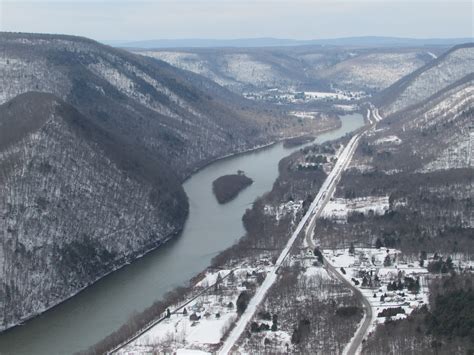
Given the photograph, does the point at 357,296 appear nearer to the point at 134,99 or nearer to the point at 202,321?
the point at 202,321

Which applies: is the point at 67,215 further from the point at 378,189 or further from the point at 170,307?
the point at 378,189

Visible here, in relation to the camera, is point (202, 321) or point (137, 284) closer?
point (202, 321)

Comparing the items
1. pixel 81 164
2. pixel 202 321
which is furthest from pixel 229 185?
pixel 202 321

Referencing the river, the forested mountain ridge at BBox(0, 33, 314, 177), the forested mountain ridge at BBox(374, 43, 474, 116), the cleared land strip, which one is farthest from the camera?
the forested mountain ridge at BBox(374, 43, 474, 116)

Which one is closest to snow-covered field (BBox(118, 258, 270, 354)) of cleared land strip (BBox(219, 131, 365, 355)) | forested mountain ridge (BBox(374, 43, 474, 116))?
cleared land strip (BBox(219, 131, 365, 355))

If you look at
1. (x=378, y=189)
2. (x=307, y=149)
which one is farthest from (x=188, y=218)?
(x=307, y=149)

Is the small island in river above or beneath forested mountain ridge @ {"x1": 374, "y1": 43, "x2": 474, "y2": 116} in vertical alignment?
beneath

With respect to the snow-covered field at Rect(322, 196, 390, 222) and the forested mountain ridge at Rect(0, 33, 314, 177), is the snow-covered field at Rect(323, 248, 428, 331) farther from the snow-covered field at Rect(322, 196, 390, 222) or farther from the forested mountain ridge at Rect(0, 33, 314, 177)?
the forested mountain ridge at Rect(0, 33, 314, 177)

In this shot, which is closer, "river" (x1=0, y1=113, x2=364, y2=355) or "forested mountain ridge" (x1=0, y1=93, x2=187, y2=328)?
"river" (x1=0, y1=113, x2=364, y2=355)
